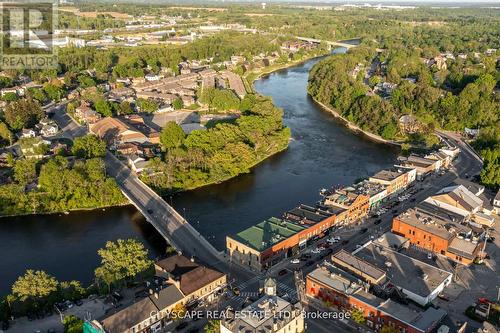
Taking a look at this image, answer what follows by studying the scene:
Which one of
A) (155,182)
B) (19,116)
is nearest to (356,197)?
(155,182)

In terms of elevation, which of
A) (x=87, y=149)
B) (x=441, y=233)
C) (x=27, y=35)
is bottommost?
(x=441, y=233)

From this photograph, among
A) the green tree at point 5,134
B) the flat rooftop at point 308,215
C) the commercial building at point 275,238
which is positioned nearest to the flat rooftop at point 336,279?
the commercial building at point 275,238

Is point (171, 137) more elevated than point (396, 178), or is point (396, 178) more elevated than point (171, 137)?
point (171, 137)

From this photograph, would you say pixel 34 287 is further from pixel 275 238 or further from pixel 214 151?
pixel 214 151

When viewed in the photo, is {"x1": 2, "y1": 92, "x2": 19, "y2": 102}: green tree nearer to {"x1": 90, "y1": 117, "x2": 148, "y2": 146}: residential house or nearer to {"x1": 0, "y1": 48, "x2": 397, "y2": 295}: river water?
{"x1": 90, "y1": 117, "x2": 148, "y2": 146}: residential house

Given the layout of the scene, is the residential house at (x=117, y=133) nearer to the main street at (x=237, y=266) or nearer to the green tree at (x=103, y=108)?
the main street at (x=237, y=266)

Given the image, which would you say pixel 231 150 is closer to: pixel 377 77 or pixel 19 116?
pixel 19 116

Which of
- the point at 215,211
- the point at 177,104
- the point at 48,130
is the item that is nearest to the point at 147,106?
the point at 177,104

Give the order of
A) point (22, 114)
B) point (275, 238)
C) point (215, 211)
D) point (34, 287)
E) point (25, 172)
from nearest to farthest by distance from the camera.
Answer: point (34, 287)
point (275, 238)
point (215, 211)
point (25, 172)
point (22, 114)

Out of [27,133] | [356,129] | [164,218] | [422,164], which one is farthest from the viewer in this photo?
[356,129]
